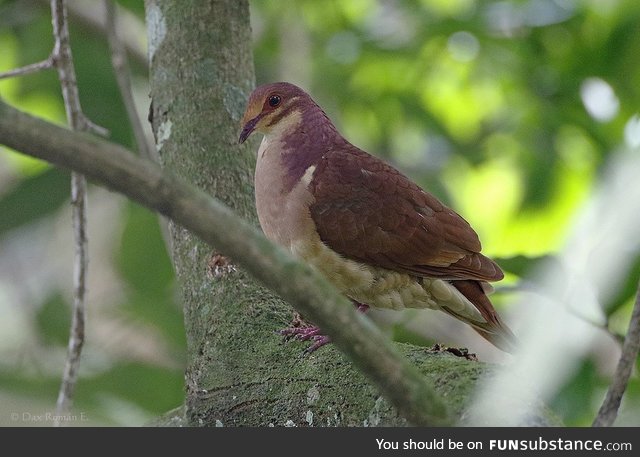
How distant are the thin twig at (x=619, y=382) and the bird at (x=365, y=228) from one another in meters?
1.46

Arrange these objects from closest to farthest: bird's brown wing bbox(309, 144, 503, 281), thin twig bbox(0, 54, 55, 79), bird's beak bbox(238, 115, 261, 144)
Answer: thin twig bbox(0, 54, 55, 79)
bird's brown wing bbox(309, 144, 503, 281)
bird's beak bbox(238, 115, 261, 144)

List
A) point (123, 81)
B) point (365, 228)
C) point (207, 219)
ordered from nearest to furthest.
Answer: point (207, 219) → point (365, 228) → point (123, 81)

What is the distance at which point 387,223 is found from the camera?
3.06 m

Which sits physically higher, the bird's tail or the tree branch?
the bird's tail

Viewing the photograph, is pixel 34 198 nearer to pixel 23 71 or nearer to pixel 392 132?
pixel 23 71

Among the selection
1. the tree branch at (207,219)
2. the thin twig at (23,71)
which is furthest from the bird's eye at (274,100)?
the tree branch at (207,219)

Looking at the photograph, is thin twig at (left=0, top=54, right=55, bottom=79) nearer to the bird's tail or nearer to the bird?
the bird

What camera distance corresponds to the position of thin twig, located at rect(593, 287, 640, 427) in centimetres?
151

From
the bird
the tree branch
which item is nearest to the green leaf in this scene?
the bird

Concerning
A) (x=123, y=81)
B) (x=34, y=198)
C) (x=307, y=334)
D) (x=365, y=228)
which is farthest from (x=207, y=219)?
(x=34, y=198)

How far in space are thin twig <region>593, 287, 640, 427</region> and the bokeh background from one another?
176cm

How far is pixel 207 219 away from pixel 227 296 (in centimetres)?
132
